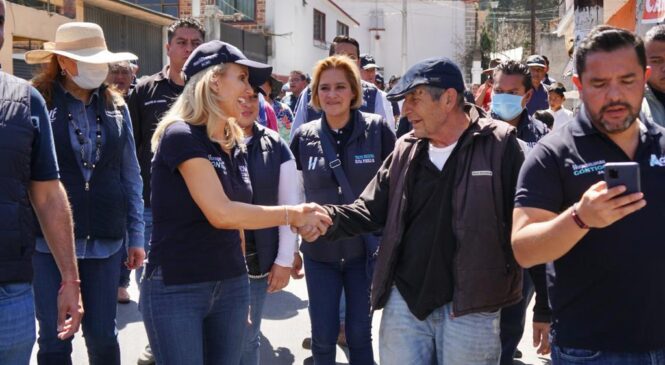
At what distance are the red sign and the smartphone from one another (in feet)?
17.8

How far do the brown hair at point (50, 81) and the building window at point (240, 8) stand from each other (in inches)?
774

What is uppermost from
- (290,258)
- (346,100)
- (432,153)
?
(346,100)

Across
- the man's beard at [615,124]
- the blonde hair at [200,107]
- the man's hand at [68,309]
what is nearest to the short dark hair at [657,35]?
the man's beard at [615,124]

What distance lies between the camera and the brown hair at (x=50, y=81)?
3967 mm

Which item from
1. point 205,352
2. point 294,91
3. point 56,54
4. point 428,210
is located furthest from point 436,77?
point 294,91

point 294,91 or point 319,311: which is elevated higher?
point 294,91

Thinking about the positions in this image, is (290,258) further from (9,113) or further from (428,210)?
(9,113)

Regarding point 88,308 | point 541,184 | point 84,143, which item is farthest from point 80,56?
point 541,184

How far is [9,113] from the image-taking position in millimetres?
2727

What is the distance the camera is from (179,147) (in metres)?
3.16

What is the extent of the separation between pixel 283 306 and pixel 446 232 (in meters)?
3.93

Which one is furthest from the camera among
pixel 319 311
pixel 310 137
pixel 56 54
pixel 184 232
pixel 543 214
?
pixel 310 137

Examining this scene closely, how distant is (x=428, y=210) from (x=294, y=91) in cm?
816

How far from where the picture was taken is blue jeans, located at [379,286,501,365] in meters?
3.24
